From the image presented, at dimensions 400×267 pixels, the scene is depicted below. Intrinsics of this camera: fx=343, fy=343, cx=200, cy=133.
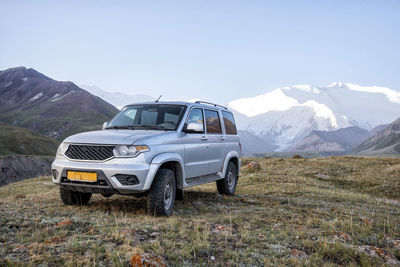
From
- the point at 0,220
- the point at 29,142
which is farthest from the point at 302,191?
the point at 29,142

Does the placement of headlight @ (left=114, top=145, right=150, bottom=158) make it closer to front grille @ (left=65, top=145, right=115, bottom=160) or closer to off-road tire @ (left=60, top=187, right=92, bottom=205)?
front grille @ (left=65, top=145, right=115, bottom=160)

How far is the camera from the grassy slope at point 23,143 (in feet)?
291

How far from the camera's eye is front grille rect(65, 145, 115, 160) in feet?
20.0

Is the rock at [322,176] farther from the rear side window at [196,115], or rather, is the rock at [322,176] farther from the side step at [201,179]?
the rear side window at [196,115]

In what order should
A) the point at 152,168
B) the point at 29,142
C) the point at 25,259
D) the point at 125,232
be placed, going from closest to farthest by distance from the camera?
the point at 25,259
the point at 125,232
the point at 152,168
the point at 29,142

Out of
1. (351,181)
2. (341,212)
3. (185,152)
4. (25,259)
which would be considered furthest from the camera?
(351,181)

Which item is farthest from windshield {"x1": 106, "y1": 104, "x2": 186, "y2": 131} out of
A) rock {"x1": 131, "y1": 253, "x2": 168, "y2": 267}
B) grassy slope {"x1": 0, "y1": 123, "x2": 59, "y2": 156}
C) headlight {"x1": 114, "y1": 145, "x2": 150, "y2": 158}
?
grassy slope {"x1": 0, "y1": 123, "x2": 59, "y2": 156}

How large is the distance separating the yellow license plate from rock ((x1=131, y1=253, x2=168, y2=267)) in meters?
2.47

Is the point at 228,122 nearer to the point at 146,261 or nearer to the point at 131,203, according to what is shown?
the point at 131,203

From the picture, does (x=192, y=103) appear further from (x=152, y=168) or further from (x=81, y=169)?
(x=81, y=169)

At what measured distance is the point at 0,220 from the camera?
5.61m

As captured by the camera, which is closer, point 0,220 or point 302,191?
point 0,220

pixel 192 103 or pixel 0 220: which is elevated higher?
pixel 192 103

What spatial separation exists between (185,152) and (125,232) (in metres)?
2.58
